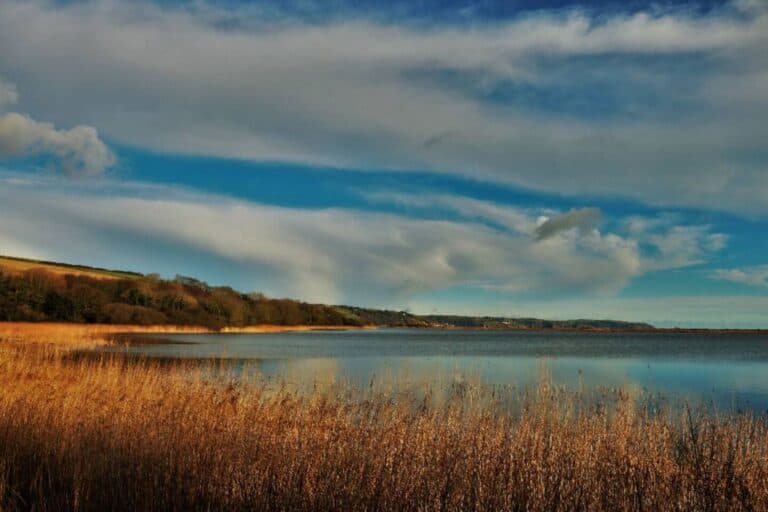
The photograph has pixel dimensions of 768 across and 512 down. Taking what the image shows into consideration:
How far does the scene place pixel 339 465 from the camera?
23.6 ft

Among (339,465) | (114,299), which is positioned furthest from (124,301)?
(339,465)

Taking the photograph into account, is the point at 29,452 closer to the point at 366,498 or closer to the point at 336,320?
the point at 366,498

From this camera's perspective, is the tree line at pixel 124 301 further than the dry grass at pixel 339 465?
Yes

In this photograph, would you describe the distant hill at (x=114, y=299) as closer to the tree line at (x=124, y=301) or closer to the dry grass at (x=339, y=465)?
the tree line at (x=124, y=301)

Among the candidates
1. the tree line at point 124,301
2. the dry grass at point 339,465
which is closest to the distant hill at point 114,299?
the tree line at point 124,301

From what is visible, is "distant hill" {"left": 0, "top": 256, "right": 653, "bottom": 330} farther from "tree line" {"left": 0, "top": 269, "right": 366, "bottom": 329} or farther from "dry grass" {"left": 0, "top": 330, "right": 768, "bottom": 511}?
"dry grass" {"left": 0, "top": 330, "right": 768, "bottom": 511}

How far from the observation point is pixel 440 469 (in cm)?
734

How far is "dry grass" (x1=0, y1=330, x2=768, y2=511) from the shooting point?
6336mm

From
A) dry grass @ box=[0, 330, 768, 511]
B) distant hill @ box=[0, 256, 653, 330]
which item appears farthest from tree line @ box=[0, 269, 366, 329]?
dry grass @ box=[0, 330, 768, 511]

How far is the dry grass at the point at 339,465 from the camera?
6.34 metres

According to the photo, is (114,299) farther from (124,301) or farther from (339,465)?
(339,465)

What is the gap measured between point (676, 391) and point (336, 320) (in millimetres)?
136192

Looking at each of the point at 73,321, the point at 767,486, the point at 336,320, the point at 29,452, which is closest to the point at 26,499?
the point at 29,452

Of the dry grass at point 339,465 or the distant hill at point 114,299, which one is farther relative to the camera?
the distant hill at point 114,299
